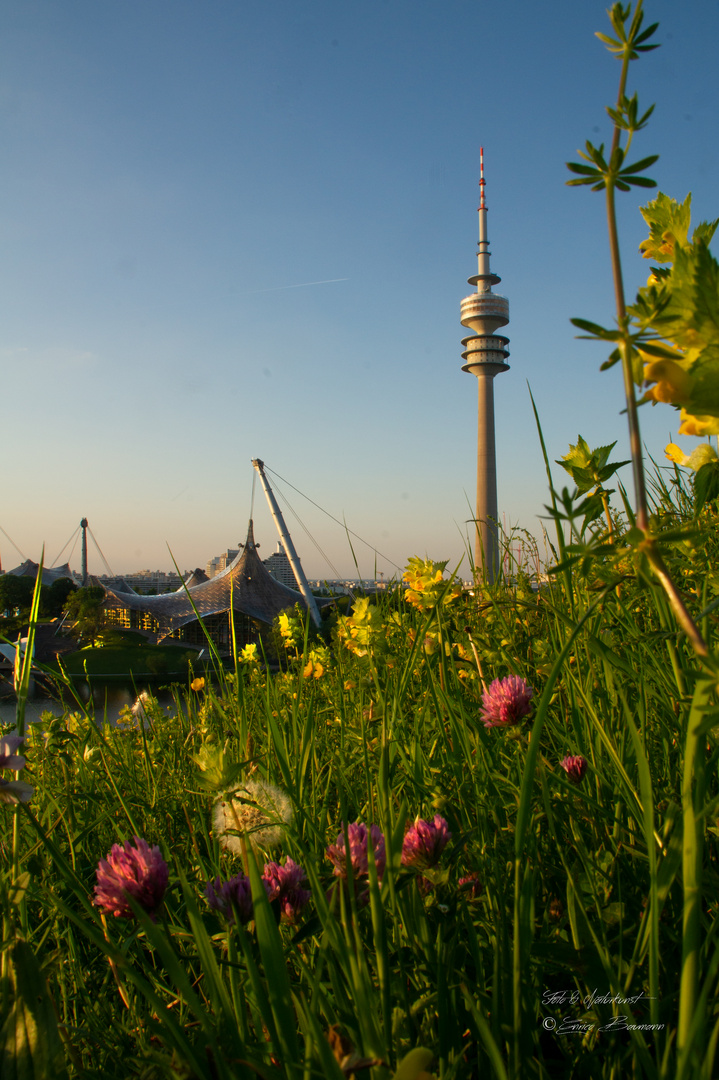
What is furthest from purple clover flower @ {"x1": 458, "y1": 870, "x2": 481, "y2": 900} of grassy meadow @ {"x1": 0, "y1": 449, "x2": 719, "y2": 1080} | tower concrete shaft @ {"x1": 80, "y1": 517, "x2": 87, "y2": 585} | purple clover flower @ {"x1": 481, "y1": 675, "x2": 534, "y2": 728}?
tower concrete shaft @ {"x1": 80, "y1": 517, "x2": 87, "y2": 585}

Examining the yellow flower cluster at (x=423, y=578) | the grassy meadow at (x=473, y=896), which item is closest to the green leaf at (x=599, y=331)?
the grassy meadow at (x=473, y=896)

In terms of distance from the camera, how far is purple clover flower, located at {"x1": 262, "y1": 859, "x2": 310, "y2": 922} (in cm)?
55

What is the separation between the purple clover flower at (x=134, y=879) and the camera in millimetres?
515

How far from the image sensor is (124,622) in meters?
32.2

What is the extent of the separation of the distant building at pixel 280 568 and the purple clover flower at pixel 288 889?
109 ft

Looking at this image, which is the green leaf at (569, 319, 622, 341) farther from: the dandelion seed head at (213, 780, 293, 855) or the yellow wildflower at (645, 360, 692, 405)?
the dandelion seed head at (213, 780, 293, 855)

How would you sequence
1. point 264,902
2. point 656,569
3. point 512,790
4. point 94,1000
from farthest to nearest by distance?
point 512,790, point 94,1000, point 264,902, point 656,569

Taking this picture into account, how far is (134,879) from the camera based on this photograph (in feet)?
1.70

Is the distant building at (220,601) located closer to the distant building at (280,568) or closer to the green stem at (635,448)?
the distant building at (280,568)

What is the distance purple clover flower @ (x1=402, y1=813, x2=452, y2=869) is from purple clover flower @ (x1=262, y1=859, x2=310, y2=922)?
97mm

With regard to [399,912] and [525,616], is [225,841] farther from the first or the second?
[525,616]

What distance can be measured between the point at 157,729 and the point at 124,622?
32.8m

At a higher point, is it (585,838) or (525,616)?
(525,616)

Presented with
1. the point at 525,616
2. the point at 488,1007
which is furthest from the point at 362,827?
the point at 525,616
